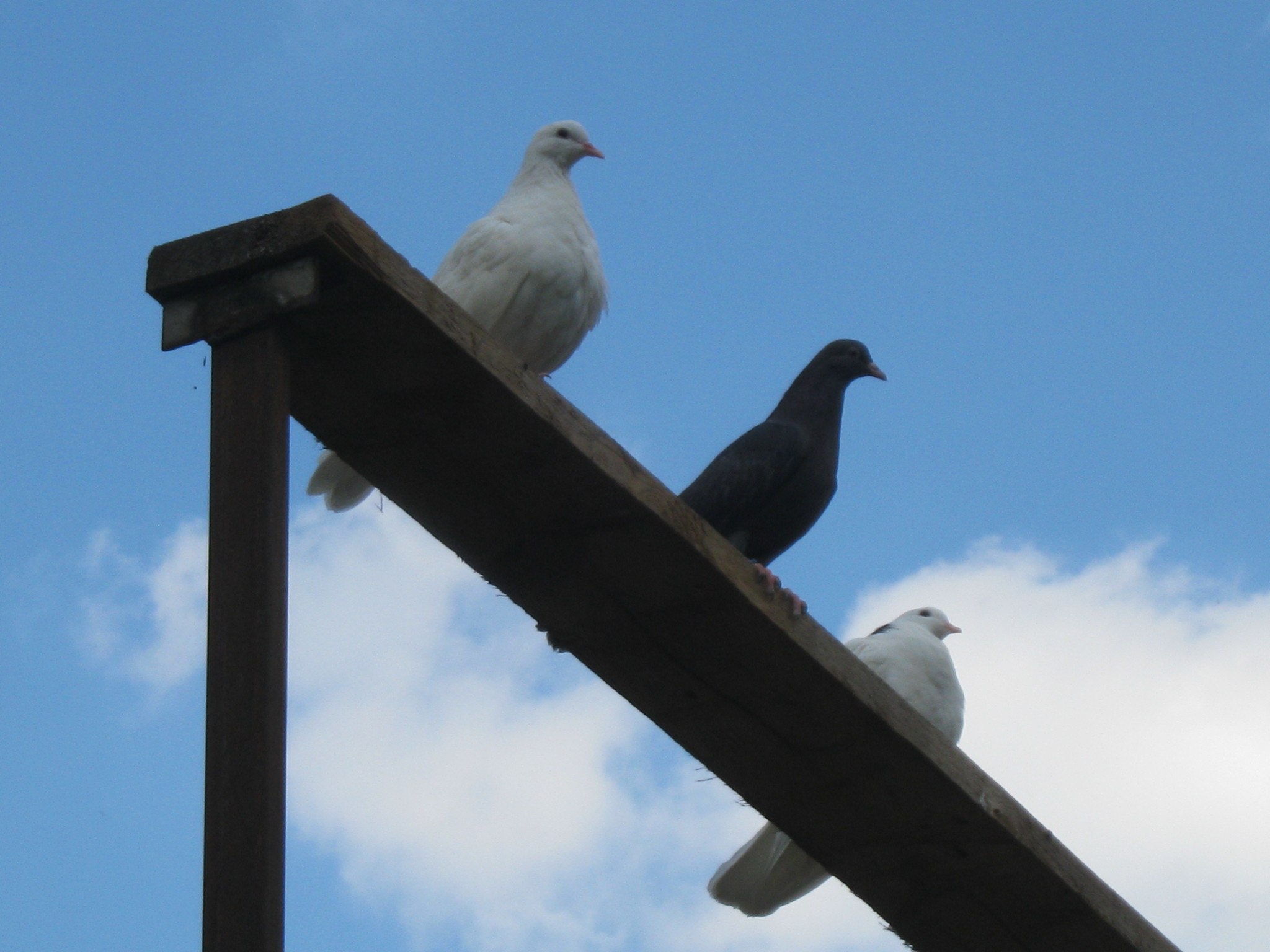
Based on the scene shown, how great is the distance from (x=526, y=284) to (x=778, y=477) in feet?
3.00

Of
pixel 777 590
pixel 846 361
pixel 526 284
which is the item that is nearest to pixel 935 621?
pixel 846 361

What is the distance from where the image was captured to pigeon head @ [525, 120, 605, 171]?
18.3ft

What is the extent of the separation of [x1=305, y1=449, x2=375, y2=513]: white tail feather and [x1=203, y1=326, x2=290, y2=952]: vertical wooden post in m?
2.36

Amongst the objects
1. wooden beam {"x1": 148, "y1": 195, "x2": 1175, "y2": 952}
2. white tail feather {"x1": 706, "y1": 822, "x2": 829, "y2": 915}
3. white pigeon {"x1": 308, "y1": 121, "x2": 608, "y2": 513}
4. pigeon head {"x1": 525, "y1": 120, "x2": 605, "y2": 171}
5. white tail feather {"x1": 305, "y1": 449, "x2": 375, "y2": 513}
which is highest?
pigeon head {"x1": 525, "y1": 120, "x2": 605, "y2": 171}

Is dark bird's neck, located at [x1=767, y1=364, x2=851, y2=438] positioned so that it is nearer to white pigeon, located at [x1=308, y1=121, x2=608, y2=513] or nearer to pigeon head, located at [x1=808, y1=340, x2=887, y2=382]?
pigeon head, located at [x1=808, y1=340, x2=887, y2=382]

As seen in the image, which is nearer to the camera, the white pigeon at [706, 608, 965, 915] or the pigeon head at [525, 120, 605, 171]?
the white pigeon at [706, 608, 965, 915]

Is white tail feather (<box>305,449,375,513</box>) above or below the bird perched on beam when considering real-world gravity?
below

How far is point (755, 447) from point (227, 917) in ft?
10.3

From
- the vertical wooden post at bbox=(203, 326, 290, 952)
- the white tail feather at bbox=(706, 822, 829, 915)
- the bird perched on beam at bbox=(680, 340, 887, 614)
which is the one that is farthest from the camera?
the bird perched on beam at bbox=(680, 340, 887, 614)

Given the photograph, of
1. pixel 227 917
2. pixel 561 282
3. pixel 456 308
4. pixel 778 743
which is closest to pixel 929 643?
pixel 561 282

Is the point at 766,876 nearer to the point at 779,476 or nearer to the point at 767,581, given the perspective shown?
the point at 779,476

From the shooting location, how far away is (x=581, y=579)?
2.95 meters

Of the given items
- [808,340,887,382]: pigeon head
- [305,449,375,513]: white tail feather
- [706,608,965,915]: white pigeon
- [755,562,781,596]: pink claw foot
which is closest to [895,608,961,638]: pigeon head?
[706,608,965,915]: white pigeon

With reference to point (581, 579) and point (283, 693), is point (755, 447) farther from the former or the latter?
point (283, 693)
